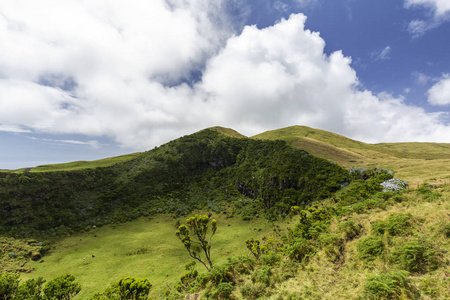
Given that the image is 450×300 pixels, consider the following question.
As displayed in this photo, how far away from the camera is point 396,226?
45.9ft

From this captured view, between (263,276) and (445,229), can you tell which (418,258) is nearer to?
(445,229)

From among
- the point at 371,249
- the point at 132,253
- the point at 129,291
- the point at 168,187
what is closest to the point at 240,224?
the point at 132,253

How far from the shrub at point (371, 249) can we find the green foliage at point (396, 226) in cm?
148

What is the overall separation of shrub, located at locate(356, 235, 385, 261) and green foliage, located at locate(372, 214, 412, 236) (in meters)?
1.48

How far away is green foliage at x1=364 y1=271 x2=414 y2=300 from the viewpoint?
326 inches

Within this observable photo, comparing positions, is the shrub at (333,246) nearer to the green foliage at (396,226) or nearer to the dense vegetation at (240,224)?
the dense vegetation at (240,224)

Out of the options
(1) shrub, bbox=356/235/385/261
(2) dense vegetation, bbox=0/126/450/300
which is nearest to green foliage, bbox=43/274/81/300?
(2) dense vegetation, bbox=0/126/450/300

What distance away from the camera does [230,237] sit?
145 ft

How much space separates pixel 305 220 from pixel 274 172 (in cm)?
3657

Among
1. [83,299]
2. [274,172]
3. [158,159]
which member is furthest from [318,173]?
[158,159]

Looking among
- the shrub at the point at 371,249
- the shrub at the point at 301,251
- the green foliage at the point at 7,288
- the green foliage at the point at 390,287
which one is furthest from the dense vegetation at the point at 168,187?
the green foliage at the point at 7,288

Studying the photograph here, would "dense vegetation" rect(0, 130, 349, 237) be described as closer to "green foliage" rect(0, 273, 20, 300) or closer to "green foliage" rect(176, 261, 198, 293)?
"green foliage" rect(176, 261, 198, 293)

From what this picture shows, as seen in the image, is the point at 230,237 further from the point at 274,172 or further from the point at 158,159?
the point at 158,159

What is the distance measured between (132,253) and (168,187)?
44.0m
